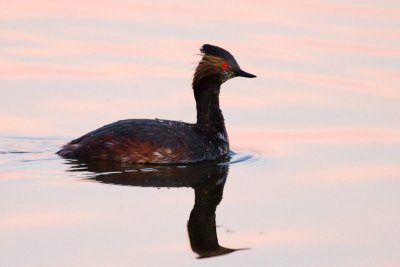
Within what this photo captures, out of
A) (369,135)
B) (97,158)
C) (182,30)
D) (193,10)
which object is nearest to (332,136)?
(369,135)

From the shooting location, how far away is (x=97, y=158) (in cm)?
1529

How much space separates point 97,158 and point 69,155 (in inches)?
12.0

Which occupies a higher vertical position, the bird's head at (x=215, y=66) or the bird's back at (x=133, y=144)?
the bird's head at (x=215, y=66)

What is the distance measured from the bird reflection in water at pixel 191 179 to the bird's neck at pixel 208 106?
772mm

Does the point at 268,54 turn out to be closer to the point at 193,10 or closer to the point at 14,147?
the point at 193,10

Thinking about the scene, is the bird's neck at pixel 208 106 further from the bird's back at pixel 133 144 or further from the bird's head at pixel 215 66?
the bird's back at pixel 133 144

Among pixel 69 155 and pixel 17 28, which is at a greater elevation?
pixel 17 28

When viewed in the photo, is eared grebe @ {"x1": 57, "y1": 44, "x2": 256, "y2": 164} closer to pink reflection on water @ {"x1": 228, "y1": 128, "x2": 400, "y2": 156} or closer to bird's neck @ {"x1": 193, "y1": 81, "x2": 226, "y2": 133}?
bird's neck @ {"x1": 193, "y1": 81, "x2": 226, "y2": 133}

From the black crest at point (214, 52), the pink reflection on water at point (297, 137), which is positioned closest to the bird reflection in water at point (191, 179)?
the pink reflection on water at point (297, 137)

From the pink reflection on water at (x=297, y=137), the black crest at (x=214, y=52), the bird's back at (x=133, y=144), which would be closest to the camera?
the bird's back at (x=133, y=144)

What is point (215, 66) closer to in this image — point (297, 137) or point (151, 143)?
point (297, 137)

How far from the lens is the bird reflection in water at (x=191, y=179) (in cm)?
1278

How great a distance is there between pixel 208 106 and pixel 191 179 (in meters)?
1.94

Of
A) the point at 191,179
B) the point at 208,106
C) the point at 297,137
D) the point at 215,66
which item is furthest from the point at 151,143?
the point at 297,137
